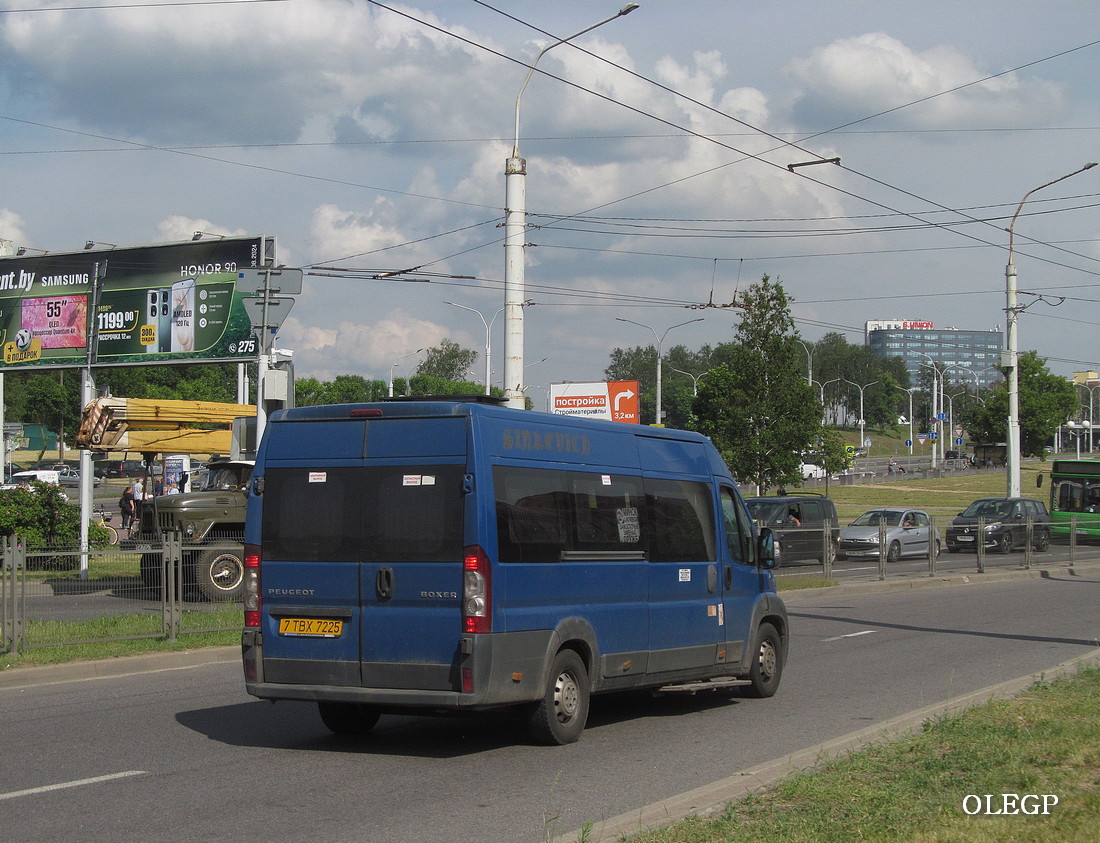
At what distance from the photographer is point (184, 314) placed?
97.3 ft

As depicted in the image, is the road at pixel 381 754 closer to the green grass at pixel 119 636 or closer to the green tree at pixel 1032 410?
the green grass at pixel 119 636

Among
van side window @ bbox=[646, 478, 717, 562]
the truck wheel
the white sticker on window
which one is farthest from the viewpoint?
the truck wheel

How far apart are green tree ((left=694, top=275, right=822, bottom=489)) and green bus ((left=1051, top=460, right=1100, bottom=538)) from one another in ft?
41.8

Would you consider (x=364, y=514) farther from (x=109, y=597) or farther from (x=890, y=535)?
(x=890, y=535)

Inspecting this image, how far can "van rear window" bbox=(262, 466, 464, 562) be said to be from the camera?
798 cm

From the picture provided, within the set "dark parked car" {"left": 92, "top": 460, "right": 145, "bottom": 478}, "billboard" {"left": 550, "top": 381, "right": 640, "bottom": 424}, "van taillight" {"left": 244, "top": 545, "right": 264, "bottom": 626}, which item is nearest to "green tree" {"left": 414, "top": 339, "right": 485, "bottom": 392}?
"dark parked car" {"left": 92, "top": 460, "right": 145, "bottom": 478}

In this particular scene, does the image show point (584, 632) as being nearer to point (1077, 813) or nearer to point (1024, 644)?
point (1077, 813)

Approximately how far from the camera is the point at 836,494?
74.8 metres

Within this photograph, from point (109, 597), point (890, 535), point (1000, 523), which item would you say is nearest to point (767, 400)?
point (890, 535)

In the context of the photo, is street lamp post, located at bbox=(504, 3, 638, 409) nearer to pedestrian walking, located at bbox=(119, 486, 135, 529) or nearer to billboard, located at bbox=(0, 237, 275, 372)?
billboard, located at bbox=(0, 237, 275, 372)

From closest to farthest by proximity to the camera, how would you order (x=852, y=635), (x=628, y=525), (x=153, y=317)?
1. (x=628, y=525)
2. (x=852, y=635)
3. (x=153, y=317)

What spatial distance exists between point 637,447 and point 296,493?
2927mm

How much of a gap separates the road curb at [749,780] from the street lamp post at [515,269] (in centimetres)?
1096

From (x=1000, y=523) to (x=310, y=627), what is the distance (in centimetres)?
3150
